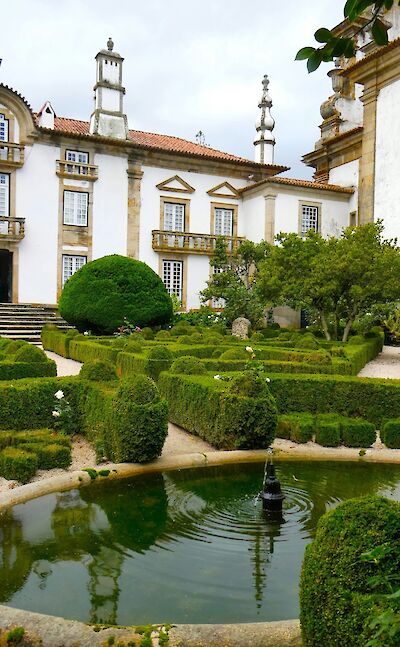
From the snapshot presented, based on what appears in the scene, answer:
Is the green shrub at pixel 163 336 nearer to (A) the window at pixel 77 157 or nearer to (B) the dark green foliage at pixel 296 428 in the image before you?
(B) the dark green foliage at pixel 296 428

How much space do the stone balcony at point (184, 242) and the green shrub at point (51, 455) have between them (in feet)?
62.8

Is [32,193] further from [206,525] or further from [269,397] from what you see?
[206,525]

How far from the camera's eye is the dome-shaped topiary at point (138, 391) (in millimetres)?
6547

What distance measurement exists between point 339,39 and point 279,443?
6.57 meters

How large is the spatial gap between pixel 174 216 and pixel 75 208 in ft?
14.4

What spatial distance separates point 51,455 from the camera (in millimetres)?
6426

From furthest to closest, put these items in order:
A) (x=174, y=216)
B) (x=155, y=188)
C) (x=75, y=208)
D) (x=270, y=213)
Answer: (x=174, y=216), (x=270, y=213), (x=155, y=188), (x=75, y=208)

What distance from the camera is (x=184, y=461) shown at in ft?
21.6

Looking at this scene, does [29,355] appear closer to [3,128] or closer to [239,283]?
[239,283]

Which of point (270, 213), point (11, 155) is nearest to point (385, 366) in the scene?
point (270, 213)

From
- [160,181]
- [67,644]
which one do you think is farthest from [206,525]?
[160,181]

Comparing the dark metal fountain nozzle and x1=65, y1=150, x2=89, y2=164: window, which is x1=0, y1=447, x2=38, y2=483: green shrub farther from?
x1=65, y1=150, x2=89, y2=164: window

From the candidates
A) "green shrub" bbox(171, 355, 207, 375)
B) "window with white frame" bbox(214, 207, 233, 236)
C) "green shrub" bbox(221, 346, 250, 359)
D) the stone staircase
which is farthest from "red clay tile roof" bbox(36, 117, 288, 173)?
"green shrub" bbox(171, 355, 207, 375)

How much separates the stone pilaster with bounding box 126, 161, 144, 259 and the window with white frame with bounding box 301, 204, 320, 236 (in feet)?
23.8
